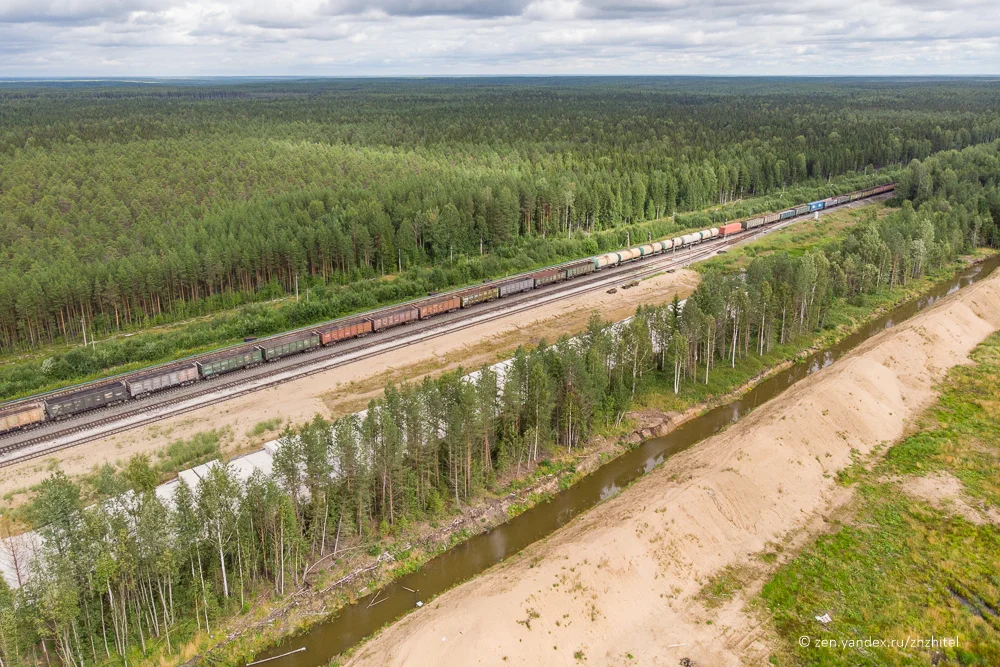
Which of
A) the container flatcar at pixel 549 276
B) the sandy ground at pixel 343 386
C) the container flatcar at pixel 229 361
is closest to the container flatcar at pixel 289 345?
the container flatcar at pixel 229 361

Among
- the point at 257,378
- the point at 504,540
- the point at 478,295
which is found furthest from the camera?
the point at 478,295

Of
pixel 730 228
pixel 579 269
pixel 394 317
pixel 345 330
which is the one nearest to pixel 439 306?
pixel 394 317

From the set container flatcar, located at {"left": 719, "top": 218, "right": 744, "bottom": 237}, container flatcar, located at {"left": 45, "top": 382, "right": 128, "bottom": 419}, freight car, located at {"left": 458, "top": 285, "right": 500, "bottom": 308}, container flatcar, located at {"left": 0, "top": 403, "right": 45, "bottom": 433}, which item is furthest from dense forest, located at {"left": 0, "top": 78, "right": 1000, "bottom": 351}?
container flatcar, located at {"left": 0, "top": 403, "right": 45, "bottom": 433}

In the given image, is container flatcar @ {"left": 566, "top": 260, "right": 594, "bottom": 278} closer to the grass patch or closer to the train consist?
the train consist

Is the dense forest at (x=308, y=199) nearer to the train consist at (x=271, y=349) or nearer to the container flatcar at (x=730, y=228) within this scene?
the train consist at (x=271, y=349)

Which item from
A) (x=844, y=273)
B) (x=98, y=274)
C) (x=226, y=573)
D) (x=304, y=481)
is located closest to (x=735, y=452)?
(x=304, y=481)

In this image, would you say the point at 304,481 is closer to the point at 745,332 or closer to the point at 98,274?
the point at 745,332

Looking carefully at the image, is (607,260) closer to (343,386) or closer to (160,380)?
(343,386)
